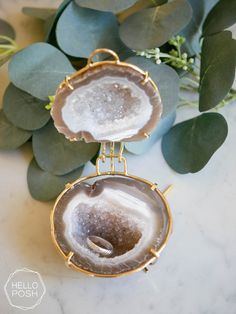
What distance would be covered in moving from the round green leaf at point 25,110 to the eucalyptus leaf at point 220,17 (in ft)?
0.97

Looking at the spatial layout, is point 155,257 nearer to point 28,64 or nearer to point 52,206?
point 52,206

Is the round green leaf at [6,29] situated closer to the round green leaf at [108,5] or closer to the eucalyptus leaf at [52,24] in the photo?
the eucalyptus leaf at [52,24]

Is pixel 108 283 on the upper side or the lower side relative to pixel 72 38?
lower

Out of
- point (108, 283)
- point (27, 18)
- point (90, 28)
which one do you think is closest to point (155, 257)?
point (108, 283)

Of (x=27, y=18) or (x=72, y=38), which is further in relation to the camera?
(x=27, y=18)

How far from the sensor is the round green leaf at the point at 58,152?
0.69 m

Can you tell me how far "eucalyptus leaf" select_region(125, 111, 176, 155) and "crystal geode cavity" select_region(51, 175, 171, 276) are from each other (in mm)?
67

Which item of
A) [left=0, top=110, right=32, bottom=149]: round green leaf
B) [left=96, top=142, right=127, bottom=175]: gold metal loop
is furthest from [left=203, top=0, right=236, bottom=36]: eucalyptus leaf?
[left=0, top=110, right=32, bottom=149]: round green leaf

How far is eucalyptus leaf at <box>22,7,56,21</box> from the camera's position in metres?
0.74

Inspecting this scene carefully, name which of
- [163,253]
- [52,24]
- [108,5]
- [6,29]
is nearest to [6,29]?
[6,29]

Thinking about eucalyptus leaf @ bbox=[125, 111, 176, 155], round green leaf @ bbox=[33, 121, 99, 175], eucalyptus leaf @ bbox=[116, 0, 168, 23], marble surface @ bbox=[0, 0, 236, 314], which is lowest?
marble surface @ bbox=[0, 0, 236, 314]

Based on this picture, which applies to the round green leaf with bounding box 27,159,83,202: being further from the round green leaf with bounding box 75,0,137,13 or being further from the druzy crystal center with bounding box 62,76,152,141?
the round green leaf with bounding box 75,0,137,13

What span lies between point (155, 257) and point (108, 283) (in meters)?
0.10

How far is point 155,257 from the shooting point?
2.10 ft
